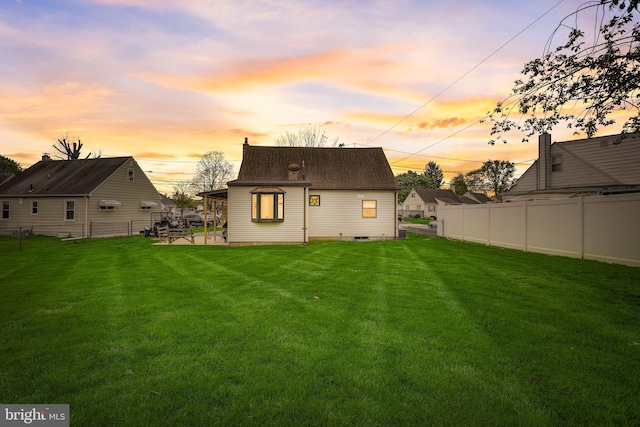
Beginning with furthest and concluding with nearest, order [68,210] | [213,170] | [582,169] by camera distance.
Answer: [213,170]
[68,210]
[582,169]

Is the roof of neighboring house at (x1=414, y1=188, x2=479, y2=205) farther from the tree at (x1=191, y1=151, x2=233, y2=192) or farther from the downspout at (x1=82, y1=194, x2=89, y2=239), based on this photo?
the downspout at (x1=82, y1=194, x2=89, y2=239)

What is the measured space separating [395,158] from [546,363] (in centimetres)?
3866

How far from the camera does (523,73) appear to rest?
727cm

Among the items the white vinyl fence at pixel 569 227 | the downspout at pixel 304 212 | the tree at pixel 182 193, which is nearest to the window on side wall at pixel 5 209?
the downspout at pixel 304 212

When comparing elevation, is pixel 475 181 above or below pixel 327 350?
above

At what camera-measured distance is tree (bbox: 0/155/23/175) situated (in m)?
45.1

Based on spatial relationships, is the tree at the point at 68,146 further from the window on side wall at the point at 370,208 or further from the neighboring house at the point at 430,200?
the neighboring house at the point at 430,200

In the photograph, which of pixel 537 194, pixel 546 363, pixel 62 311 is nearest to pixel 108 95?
pixel 62 311

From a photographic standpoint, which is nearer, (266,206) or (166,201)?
(266,206)

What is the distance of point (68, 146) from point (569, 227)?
167ft

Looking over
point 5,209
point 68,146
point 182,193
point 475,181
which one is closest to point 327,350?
point 5,209

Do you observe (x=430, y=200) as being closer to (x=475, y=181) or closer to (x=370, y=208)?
(x=475, y=181)

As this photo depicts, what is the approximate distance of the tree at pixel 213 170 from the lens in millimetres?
50219

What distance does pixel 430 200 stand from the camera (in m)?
67.5
